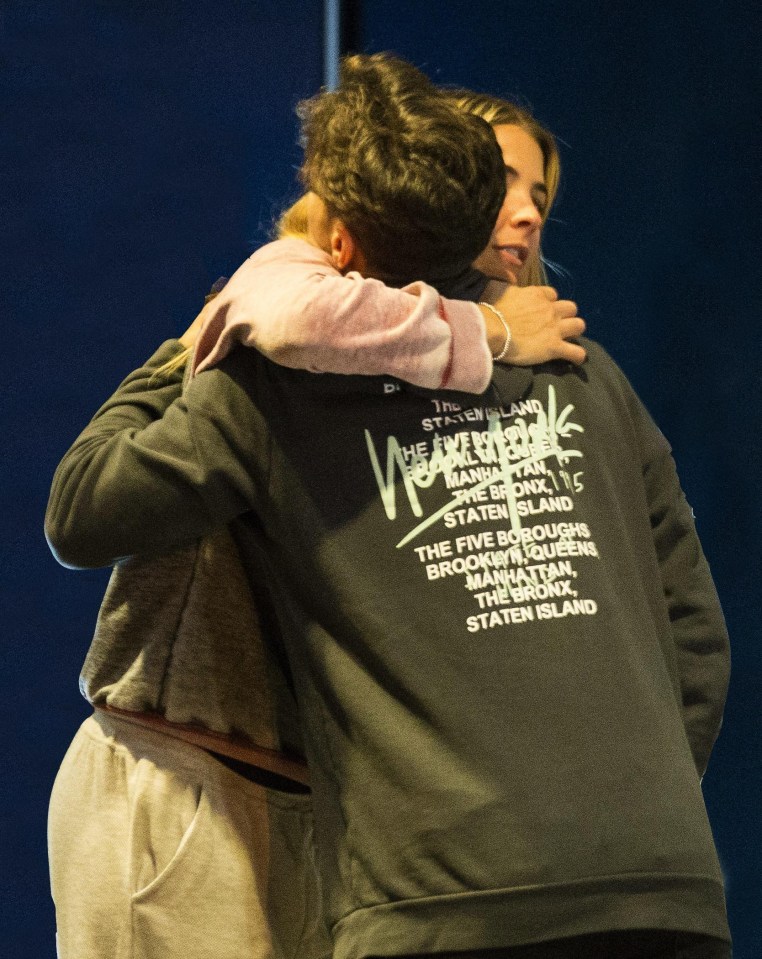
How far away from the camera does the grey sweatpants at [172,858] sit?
1251 mm

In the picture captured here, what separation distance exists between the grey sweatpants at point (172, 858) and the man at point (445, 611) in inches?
7.4

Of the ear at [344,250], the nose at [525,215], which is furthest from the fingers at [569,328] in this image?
the nose at [525,215]

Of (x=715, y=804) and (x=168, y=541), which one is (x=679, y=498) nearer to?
(x=168, y=541)

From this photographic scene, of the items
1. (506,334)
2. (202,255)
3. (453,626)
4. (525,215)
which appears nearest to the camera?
(453,626)

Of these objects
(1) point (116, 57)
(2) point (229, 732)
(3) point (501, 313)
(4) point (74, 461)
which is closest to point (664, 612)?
(3) point (501, 313)

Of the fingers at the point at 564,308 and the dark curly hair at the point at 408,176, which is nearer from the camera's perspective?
the dark curly hair at the point at 408,176

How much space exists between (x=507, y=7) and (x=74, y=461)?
143 cm

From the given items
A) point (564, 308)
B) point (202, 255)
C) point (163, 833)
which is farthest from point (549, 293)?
point (202, 255)

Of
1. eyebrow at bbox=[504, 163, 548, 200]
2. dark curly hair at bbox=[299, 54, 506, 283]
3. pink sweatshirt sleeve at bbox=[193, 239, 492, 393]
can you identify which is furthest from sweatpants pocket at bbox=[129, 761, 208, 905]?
eyebrow at bbox=[504, 163, 548, 200]

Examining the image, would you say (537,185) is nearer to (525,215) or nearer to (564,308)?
(525,215)

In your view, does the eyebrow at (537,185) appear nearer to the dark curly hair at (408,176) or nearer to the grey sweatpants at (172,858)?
the dark curly hair at (408,176)

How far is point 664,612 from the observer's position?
1217 millimetres

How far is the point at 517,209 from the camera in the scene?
156 cm

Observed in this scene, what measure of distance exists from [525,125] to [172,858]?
3.18 ft
